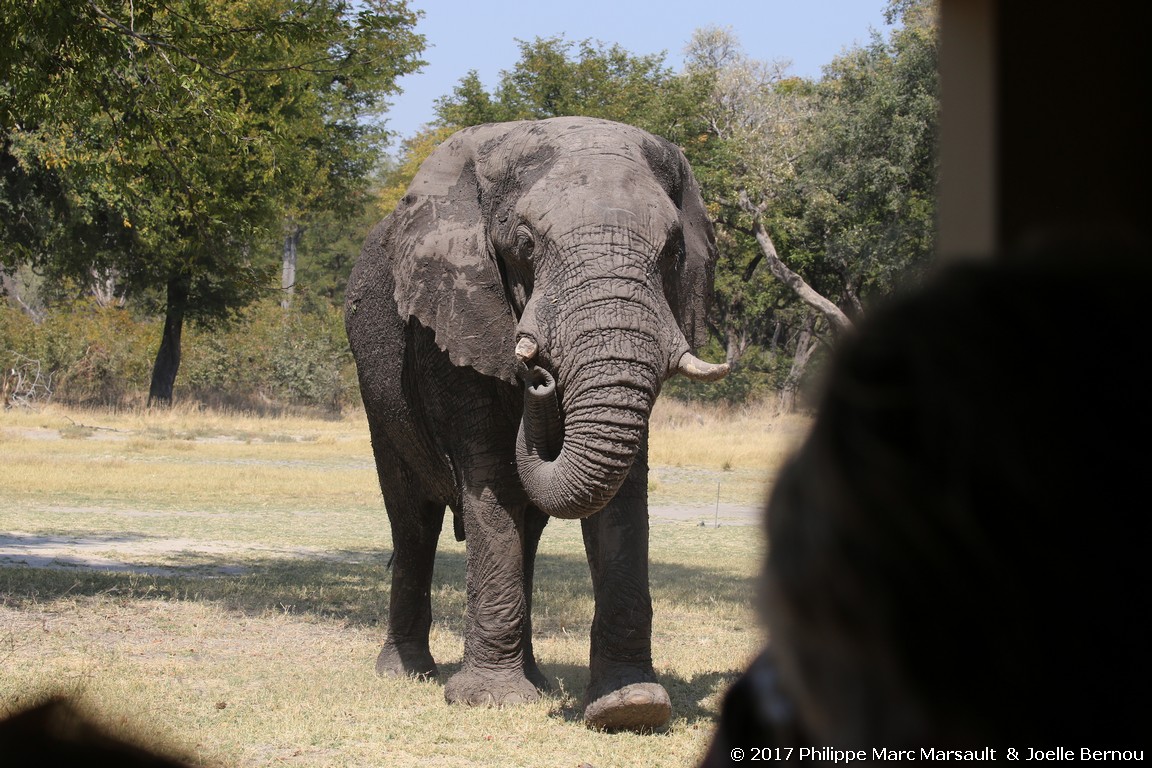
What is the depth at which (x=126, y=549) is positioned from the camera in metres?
13.7

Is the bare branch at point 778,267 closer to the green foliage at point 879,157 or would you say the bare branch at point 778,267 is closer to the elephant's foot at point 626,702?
the green foliage at point 879,157

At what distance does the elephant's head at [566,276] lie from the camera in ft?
18.9

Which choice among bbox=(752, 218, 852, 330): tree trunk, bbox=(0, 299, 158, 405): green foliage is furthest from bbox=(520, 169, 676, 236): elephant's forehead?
bbox=(0, 299, 158, 405): green foliage

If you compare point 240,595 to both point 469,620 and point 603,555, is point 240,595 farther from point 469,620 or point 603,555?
point 603,555

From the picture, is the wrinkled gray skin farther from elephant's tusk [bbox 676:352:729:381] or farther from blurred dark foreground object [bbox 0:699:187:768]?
blurred dark foreground object [bbox 0:699:187:768]

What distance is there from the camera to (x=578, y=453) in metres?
5.75

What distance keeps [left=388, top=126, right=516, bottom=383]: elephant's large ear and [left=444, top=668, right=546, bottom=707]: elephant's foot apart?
5.02 ft

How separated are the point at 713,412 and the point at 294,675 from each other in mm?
31663

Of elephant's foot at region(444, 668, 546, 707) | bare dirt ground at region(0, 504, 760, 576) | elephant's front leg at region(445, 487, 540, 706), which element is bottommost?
bare dirt ground at region(0, 504, 760, 576)

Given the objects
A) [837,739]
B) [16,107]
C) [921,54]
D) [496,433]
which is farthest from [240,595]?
[921,54]

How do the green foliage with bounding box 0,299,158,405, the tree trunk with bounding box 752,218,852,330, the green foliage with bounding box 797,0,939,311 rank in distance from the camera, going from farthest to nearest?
the green foliage with bounding box 0,299,158,405 → the tree trunk with bounding box 752,218,852,330 → the green foliage with bounding box 797,0,939,311

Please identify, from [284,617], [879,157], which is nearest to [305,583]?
[284,617]

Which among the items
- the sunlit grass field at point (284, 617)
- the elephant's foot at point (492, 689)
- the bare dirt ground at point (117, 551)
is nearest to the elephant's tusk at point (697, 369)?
the sunlit grass field at point (284, 617)

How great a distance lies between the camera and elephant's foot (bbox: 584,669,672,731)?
20.4ft
